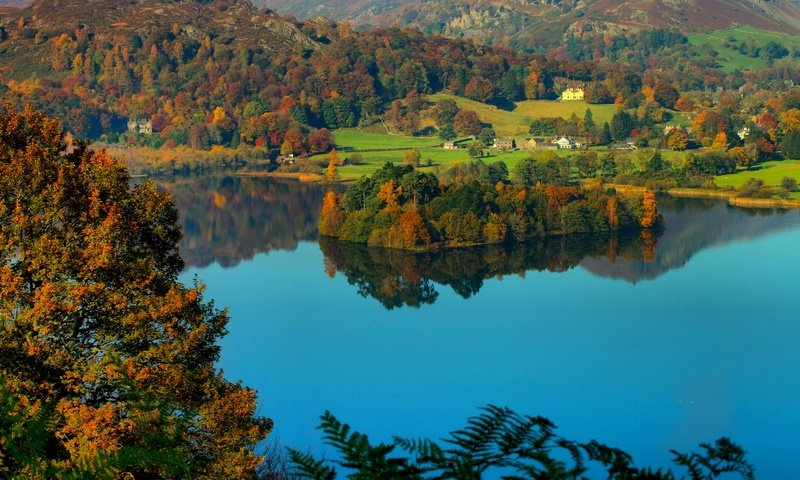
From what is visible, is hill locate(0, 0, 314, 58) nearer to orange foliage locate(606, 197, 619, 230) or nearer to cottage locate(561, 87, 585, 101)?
cottage locate(561, 87, 585, 101)

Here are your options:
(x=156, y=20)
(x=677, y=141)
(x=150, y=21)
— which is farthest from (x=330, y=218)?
(x=156, y=20)

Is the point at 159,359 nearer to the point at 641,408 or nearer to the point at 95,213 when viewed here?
the point at 95,213

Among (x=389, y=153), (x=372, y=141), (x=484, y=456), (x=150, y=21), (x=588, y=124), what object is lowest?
(x=484, y=456)

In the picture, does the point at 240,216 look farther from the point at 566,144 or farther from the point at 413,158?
the point at 566,144

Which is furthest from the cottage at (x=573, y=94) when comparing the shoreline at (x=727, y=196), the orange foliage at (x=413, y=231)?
the orange foliage at (x=413, y=231)

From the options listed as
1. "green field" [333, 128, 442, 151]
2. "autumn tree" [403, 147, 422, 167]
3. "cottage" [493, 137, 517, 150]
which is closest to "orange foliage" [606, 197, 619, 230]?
"autumn tree" [403, 147, 422, 167]

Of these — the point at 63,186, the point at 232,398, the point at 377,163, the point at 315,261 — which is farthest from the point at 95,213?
the point at 377,163
